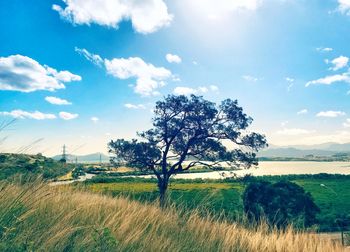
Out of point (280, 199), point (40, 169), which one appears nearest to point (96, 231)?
point (40, 169)

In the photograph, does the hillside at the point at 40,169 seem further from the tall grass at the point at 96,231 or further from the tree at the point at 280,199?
the tree at the point at 280,199

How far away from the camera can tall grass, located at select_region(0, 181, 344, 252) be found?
385 cm

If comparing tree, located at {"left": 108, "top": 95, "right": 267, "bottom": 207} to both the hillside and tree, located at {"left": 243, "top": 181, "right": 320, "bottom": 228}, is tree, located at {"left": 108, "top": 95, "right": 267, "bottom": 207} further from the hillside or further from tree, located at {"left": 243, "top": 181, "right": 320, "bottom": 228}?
the hillside

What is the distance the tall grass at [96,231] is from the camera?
152 inches

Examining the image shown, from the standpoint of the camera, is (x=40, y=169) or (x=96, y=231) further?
(x=40, y=169)

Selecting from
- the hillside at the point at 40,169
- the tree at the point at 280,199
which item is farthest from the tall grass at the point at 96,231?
the tree at the point at 280,199

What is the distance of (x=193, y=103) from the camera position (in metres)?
34.1

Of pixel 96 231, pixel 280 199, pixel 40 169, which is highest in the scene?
pixel 40 169

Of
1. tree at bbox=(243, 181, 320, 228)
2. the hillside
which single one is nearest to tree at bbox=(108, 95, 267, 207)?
tree at bbox=(243, 181, 320, 228)

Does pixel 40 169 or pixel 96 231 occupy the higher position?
pixel 40 169

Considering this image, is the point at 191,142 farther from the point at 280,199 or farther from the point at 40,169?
the point at 40,169

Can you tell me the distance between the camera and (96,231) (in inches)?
143

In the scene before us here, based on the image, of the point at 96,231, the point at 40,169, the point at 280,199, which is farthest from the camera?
the point at 280,199

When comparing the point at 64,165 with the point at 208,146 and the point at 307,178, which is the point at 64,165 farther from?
the point at 307,178
